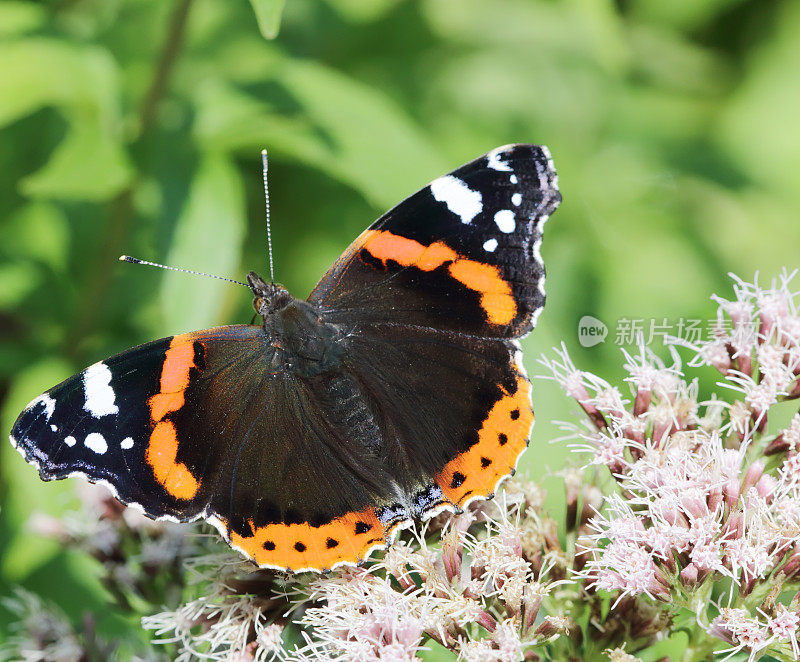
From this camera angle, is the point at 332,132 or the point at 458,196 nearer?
the point at 458,196

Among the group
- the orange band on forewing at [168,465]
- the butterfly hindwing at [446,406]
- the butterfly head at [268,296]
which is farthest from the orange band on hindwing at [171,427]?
the butterfly hindwing at [446,406]

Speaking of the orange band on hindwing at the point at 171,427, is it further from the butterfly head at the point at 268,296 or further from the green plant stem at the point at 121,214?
the green plant stem at the point at 121,214

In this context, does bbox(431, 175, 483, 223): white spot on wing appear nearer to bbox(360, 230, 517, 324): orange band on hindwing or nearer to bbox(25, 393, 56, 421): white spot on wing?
bbox(360, 230, 517, 324): orange band on hindwing

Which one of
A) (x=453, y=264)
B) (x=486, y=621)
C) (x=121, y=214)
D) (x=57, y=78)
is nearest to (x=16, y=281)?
(x=121, y=214)

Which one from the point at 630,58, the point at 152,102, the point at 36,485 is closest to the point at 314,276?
the point at 152,102

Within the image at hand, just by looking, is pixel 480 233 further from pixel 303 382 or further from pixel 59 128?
pixel 59 128

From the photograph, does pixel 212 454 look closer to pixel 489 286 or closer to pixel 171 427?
pixel 171 427
